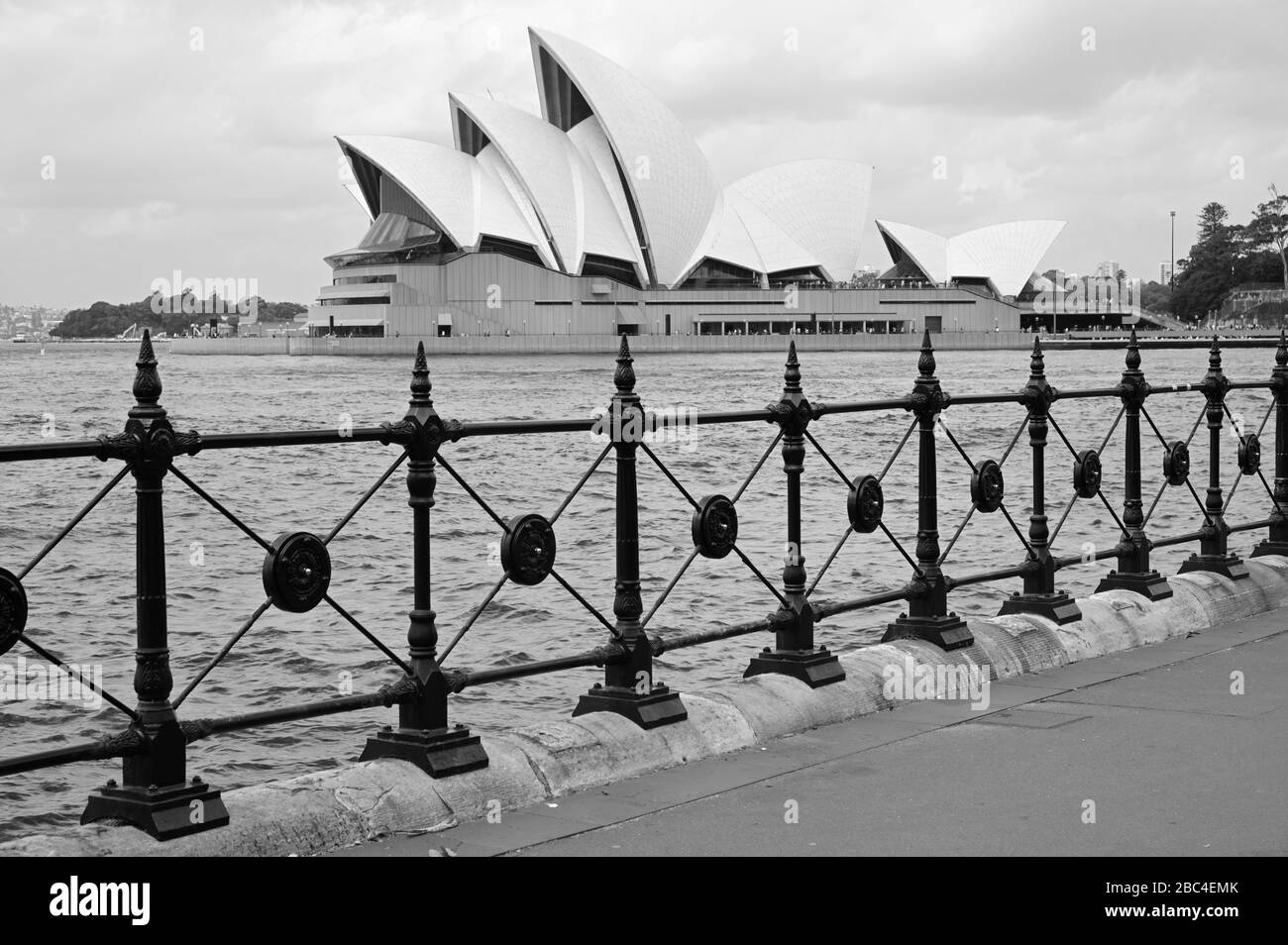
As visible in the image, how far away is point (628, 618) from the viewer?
4852 millimetres

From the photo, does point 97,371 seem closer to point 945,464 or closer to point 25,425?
point 25,425

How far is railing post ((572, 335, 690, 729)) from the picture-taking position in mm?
4676

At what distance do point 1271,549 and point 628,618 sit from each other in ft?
16.2

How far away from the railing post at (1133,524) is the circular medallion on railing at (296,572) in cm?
428

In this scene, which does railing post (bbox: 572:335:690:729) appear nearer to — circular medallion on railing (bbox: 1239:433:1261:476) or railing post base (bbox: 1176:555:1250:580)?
railing post base (bbox: 1176:555:1250:580)

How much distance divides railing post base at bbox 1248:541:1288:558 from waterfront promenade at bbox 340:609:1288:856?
304 centimetres

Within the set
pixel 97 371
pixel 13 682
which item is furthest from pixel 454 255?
pixel 13 682

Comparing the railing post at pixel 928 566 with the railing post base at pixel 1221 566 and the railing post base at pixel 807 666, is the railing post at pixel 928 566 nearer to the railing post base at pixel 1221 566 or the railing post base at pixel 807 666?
the railing post base at pixel 807 666

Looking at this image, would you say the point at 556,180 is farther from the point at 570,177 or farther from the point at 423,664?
the point at 423,664

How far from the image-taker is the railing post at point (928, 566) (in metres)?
5.86

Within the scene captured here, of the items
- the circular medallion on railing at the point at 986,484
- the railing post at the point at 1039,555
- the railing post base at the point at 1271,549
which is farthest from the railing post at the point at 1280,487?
the circular medallion on railing at the point at 986,484

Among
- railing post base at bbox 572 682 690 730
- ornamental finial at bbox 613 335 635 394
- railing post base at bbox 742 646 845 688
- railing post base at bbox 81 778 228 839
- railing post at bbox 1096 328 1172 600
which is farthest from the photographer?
railing post at bbox 1096 328 1172 600

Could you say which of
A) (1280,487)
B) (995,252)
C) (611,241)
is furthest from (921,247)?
(1280,487)

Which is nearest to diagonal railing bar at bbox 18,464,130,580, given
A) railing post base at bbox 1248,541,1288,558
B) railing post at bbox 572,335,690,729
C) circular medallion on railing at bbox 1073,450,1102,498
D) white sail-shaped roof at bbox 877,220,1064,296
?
railing post at bbox 572,335,690,729
